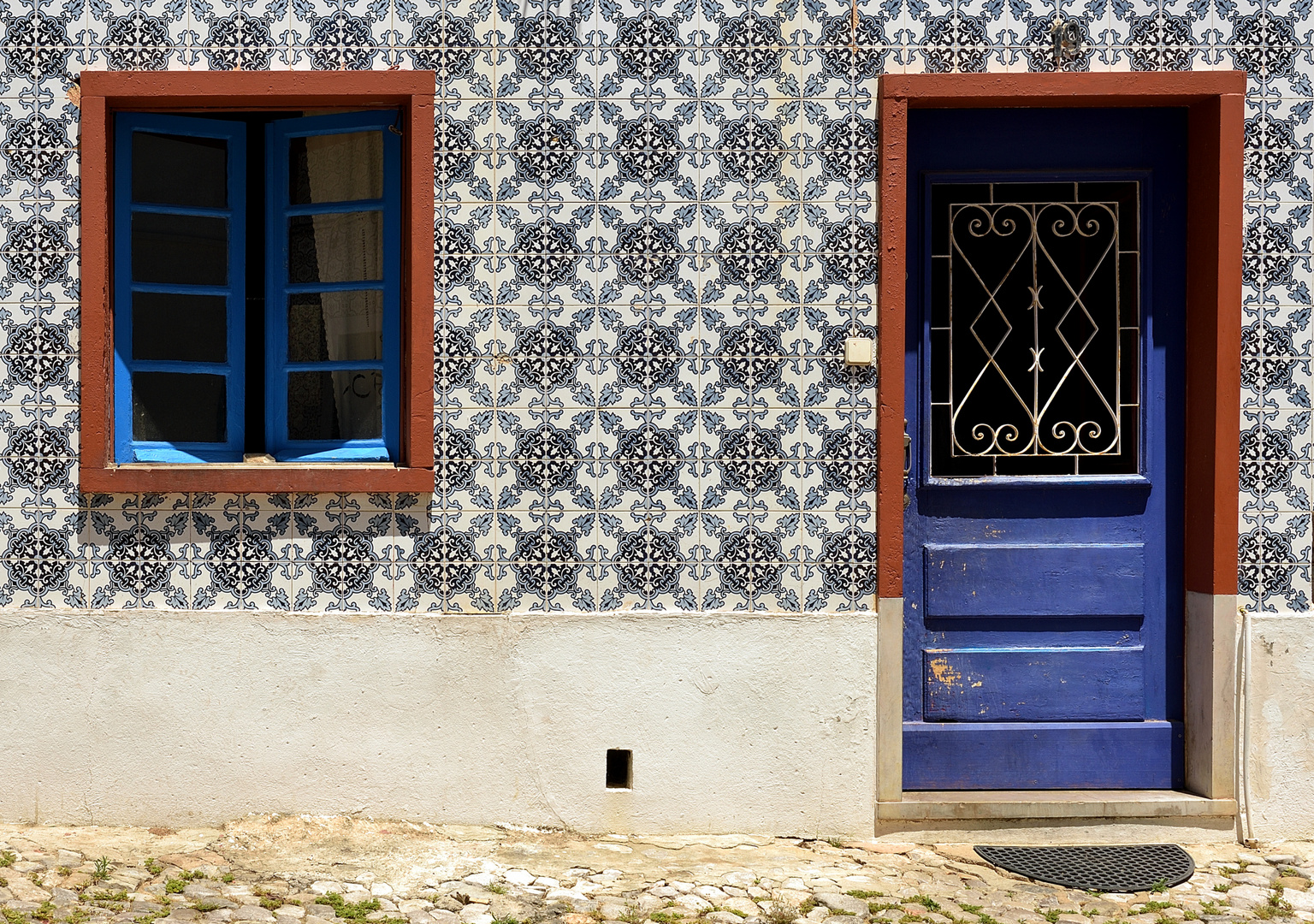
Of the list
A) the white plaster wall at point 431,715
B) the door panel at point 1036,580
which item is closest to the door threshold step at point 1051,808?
the white plaster wall at point 431,715

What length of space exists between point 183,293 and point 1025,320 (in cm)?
321

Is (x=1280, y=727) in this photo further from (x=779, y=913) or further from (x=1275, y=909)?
(x=779, y=913)

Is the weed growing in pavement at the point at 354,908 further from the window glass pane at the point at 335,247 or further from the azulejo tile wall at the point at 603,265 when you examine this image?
the window glass pane at the point at 335,247

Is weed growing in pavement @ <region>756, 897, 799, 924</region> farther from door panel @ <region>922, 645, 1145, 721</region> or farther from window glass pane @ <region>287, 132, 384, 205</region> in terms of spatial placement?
window glass pane @ <region>287, 132, 384, 205</region>

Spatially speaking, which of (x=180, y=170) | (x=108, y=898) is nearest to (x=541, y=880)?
(x=108, y=898)

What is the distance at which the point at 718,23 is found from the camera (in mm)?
4238

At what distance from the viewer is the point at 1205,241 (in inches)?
170

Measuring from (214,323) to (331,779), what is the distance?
1.78 metres

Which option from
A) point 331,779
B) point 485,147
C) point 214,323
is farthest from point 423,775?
point 485,147

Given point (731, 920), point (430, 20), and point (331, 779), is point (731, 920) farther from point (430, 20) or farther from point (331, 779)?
point (430, 20)

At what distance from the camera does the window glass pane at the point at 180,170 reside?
4375mm

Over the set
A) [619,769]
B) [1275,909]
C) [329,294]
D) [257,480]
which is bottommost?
[1275,909]

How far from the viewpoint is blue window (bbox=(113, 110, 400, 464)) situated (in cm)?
439

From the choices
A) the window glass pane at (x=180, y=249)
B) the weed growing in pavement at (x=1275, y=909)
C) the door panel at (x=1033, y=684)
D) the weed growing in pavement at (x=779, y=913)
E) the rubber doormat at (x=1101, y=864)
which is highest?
the window glass pane at (x=180, y=249)
